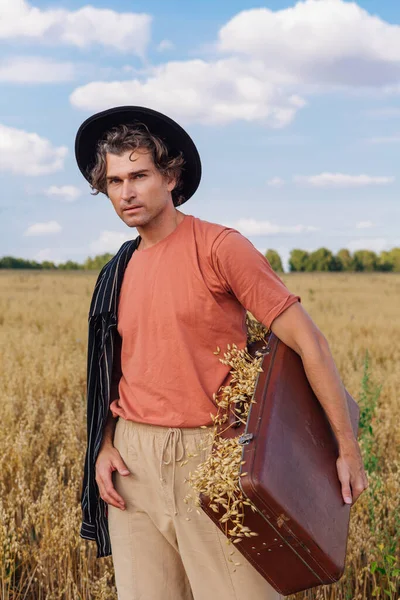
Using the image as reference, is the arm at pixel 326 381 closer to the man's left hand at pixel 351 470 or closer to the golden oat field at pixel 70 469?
the man's left hand at pixel 351 470

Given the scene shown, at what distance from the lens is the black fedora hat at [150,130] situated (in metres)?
2.30

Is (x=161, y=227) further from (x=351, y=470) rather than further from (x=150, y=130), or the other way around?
(x=351, y=470)

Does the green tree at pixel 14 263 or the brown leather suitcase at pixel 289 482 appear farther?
the green tree at pixel 14 263

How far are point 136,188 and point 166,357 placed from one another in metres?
0.57

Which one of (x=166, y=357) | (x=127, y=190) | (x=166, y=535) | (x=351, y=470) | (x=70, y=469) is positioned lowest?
(x=70, y=469)

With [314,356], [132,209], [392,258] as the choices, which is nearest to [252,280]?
[314,356]

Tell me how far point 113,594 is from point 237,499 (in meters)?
1.60

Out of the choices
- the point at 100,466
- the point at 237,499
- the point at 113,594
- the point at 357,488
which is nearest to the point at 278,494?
the point at 237,499

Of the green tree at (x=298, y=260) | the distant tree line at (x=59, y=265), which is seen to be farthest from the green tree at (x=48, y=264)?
the green tree at (x=298, y=260)

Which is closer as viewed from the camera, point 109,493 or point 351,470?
point 351,470

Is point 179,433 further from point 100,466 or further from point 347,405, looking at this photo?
point 347,405

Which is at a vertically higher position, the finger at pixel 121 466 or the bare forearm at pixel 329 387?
the bare forearm at pixel 329 387

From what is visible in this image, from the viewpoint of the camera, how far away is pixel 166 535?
7.25ft

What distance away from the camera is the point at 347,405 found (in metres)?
2.15
